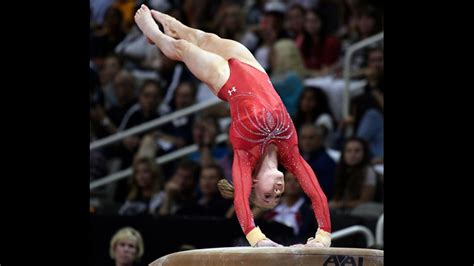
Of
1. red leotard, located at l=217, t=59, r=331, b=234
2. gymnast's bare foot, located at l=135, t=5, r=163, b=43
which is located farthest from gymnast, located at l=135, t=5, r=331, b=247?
gymnast's bare foot, located at l=135, t=5, r=163, b=43

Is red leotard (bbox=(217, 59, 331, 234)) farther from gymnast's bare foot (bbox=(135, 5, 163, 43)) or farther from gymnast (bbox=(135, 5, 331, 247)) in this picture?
gymnast's bare foot (bbox=(135, 5, 163, 43))

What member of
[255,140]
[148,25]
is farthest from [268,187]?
[148,25]

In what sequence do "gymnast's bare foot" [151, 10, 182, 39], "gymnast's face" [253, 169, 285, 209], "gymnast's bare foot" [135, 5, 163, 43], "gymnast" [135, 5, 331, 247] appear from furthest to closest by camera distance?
"gymnast's bare foot" [151, 10, 182, 39], "gymnast's bare foot" [135, 5, 163, 43], "gymnast's face" [253, 169, 285, 209], "gymnast" [135, 5, 331, 247]

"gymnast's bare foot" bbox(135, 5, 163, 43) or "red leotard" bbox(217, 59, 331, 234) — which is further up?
"gymnast's bare foot" bbox(135, 5, 163, 43)

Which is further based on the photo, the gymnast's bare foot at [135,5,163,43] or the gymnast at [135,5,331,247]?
the gymnast's bare foot at [135,5,163,43]

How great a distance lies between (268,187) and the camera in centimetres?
662

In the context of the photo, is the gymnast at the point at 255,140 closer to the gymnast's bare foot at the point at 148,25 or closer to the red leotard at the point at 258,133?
the red leotard at the point at 258,133

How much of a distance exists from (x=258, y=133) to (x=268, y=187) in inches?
11.0

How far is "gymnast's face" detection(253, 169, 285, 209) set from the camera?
6633 mm

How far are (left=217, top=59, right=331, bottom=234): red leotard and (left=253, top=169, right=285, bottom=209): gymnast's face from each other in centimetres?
9

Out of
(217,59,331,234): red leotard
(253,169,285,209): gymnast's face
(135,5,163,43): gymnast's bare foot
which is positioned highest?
(135,5,163,43): gymnast's bare foot

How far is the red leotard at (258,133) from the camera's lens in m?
6.61

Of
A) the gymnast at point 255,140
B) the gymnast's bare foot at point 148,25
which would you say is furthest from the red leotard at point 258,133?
the gymnast's bare foot at point 148,25

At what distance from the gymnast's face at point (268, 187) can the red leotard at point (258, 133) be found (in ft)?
0.30
